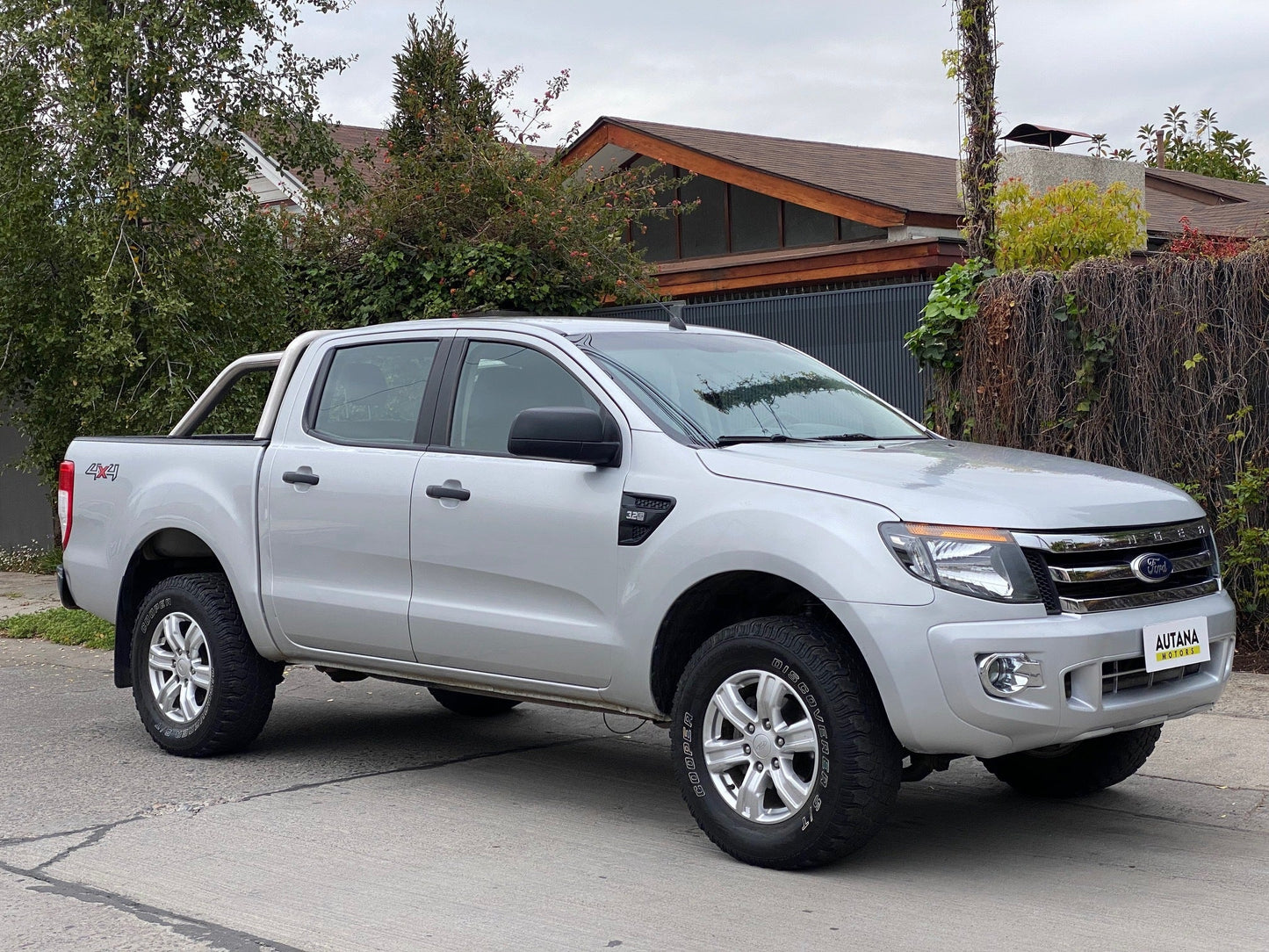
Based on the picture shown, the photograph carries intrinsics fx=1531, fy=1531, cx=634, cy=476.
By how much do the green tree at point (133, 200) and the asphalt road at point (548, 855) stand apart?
4.81m

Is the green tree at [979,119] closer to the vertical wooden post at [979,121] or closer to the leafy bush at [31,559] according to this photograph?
the vertical wooden post at [979,121]

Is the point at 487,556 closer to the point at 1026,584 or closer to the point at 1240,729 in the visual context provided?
the point at 1026,584

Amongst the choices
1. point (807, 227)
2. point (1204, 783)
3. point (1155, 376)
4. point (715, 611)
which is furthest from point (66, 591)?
point (807, 227)

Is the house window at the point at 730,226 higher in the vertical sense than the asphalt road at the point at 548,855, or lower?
higher

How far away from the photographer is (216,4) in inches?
469

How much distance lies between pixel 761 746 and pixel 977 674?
82 centimetres

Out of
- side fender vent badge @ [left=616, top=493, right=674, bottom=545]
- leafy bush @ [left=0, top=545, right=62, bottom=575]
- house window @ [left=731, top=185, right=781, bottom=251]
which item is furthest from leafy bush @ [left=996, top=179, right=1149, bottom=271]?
leafy bush @ [left=0, top=545, right=62, bottom=575]

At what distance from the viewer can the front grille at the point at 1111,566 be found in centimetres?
488

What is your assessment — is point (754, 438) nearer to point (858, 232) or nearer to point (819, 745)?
point (819, 745)

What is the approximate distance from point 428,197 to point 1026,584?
9882 millimetres

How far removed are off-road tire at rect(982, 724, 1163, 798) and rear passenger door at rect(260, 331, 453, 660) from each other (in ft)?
8.34

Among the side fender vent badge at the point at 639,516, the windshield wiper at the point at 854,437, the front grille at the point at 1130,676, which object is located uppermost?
the windshield wiper at the point at 854,437

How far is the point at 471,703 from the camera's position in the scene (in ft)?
26.8

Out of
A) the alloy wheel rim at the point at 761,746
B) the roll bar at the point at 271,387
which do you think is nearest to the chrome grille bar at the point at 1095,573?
the alloy wheel rim at the point at 761,746
